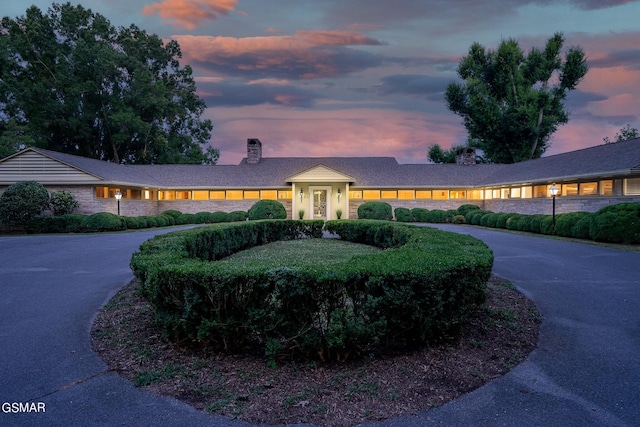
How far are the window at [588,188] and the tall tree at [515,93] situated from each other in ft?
71.0

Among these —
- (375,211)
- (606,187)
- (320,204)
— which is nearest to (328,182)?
(320,204)

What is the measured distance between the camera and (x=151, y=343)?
172 inches

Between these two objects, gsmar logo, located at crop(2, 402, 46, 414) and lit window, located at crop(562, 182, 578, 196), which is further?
lit window, located at crop(562, 182, 578, 196)

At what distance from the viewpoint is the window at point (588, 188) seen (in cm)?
1908

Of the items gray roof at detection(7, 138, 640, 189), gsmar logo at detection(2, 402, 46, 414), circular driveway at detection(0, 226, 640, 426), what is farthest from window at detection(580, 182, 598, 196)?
gsmar logo at detection(2, 402, 46, 414)

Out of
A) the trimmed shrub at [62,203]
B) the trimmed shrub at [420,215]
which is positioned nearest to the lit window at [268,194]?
the trimmed shrub at [420,215]

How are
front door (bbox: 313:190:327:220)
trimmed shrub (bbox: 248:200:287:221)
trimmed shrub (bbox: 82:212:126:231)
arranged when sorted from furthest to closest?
front door (bbox: 313:190:327:220) → trimmed shrub (bbox: 248:200:287:221) → trimmed shrub (bbox: 82:212:126:231)

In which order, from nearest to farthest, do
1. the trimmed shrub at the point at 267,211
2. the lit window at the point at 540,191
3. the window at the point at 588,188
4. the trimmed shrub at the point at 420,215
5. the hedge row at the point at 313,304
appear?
the hedge row at the point at 313,304, the window at the point at 588,188, the lit window at the point at 540,191, the trimmed shrub at the point at 267,211, the trimmed shrub at the point at 420,215

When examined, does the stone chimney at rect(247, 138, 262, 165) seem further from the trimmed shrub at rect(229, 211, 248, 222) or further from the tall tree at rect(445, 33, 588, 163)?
the tall tree at rect(445, 33, 588, 163)

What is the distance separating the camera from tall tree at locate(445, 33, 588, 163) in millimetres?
38781

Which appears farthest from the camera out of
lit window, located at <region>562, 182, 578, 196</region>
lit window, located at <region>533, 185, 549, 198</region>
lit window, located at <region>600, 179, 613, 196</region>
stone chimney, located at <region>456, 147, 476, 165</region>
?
stone chimney, located at <region>456, 147, 476, 165</region>

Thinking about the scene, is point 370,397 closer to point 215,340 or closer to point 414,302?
point 414,302

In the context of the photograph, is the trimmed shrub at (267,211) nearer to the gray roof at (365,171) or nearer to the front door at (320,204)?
the gray roof at (365,171)

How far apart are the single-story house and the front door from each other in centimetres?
8
